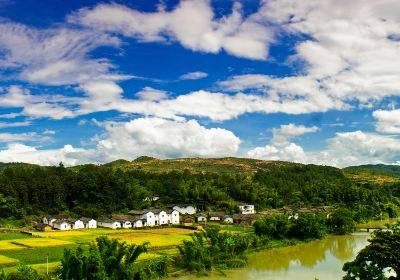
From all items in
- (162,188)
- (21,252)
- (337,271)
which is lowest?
(337,271)

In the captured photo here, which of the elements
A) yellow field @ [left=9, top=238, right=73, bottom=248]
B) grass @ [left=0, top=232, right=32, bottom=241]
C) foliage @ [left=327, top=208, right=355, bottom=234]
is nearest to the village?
grass @ [left=0, top=232, right=32, bottom=241]

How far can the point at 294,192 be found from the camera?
94.5m

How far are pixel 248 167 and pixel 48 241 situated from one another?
121681 mm

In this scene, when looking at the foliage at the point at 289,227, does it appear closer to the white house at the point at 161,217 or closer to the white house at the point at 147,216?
the white house at the point at 147,216

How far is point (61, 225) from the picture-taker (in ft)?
180

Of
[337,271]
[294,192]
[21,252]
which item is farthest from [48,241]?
[294,192]

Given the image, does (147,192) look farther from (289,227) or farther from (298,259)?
(298,259)

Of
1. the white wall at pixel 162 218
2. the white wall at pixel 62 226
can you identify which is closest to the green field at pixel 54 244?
the white wall at pixel 62 226

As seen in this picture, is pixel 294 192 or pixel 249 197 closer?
pixel 249 197

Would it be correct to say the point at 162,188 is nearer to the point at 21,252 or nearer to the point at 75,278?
the point at 21,252

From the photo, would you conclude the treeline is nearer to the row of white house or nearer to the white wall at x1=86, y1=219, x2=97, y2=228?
the white wall at x1=86, y1=219, x2=97, y2=228

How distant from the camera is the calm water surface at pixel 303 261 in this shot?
32.4 m

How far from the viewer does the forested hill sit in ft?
208

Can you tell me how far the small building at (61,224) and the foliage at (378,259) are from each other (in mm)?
41942
